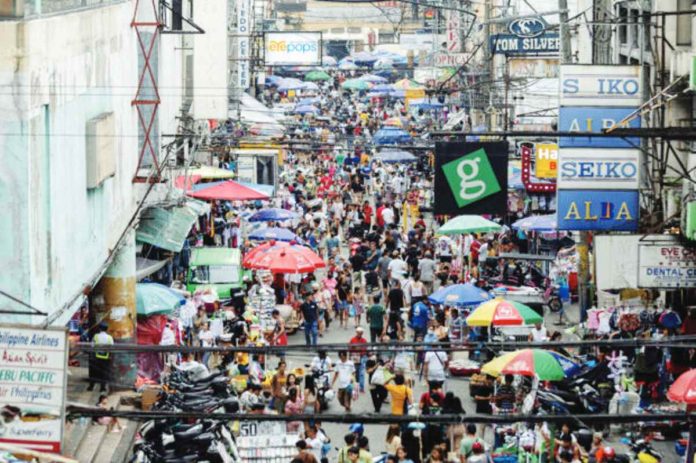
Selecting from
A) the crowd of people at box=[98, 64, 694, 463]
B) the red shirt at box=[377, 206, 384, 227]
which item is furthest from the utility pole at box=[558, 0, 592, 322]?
the red shirt at box=[377, 206, 384, 227]

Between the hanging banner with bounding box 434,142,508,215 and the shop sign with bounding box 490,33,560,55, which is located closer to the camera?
the hanging banner with bounding box 434,142,508,215

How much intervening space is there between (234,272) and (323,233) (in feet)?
33.3

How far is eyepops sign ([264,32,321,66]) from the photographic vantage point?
80.8m

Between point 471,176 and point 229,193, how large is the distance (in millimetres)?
17371

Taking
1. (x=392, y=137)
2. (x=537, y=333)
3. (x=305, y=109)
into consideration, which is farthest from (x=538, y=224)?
(x=305, y=109)

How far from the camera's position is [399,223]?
4809 cm

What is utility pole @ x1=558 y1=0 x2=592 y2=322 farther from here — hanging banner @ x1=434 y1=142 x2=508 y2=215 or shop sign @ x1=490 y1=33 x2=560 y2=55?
hanging banner @ x1=434 y1=142 x2=508 y2=215

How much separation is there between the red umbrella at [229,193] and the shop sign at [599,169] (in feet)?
40.8

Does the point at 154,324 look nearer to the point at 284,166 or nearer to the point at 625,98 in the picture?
the point at 625,98

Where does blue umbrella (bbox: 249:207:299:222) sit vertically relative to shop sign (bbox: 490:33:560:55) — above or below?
below

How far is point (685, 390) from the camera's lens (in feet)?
65.6

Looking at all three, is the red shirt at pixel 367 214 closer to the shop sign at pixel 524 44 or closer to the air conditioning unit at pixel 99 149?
the shop sign at pixel 524 44

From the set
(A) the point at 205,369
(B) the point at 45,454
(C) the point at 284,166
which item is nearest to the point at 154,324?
(A) the point at 205,369

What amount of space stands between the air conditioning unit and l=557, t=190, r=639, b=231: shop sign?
742 centimetres
